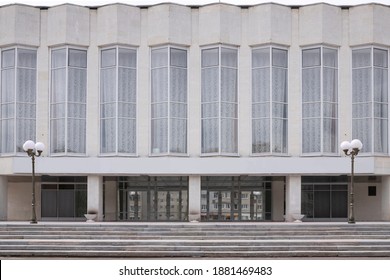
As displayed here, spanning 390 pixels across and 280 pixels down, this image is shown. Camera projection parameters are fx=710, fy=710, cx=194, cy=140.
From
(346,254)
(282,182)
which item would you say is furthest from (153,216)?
(346,254)

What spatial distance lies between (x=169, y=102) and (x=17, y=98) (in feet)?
27.7

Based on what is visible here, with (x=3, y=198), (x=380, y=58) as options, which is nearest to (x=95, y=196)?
(x=3, y=198)

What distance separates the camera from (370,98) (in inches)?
1526

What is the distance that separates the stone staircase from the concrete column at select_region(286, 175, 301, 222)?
19.1ft

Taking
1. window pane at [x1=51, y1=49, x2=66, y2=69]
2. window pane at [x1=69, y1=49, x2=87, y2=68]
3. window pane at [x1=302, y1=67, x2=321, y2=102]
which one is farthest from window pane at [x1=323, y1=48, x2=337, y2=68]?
window pane at [x1=51, y1=49, x2=66, y2=69]

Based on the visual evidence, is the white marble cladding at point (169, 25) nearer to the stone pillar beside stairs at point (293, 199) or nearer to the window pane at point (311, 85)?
the window pane at point (311, 85)

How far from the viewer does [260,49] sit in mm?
39031

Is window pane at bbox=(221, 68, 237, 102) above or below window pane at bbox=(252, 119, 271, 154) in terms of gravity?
above

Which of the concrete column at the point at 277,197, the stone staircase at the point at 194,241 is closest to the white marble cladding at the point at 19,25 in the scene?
the stone staircase at the point at 194,241

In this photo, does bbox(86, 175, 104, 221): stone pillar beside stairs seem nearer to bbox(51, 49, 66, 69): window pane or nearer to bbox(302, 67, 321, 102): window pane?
bbox(51, 49, 66, 69): window pane

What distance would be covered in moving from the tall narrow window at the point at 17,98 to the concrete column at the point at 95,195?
13.8 feet

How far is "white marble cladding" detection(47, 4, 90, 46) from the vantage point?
128 ft

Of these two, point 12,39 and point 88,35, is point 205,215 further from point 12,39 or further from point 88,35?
point 12,39

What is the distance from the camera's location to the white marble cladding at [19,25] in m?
39.0
